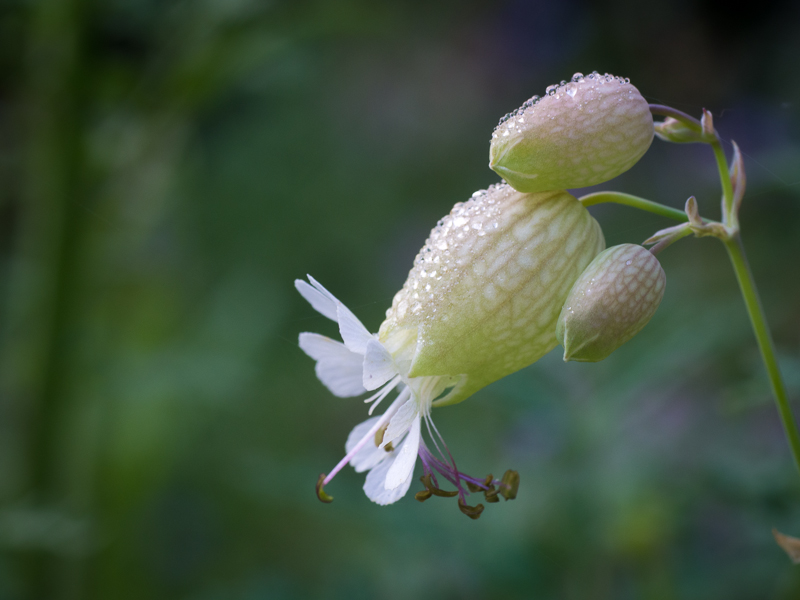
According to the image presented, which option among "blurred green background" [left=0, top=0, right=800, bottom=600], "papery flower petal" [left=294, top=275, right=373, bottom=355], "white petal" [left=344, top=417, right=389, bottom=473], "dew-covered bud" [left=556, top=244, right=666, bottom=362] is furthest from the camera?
"blurred green background" [left=0, top=0, right=800, bottom=600]

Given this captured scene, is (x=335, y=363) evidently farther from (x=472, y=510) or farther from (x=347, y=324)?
(x=472, y=510)

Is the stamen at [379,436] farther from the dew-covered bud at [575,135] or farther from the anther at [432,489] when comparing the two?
the dew-covered bud at [575,135]

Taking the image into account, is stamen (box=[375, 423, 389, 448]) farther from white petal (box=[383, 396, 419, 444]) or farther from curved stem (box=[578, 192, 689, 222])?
curved stem (box=[578, 192, 689, 222])

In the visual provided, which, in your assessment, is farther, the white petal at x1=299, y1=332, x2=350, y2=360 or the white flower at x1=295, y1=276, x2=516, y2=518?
the white petal at x1=299, y1=332, x2=350, y2=360

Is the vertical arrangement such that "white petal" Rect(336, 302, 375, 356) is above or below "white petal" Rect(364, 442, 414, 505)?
above

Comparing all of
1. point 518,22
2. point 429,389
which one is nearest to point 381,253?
point 518,22

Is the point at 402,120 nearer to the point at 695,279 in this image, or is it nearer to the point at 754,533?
the point at 695,279

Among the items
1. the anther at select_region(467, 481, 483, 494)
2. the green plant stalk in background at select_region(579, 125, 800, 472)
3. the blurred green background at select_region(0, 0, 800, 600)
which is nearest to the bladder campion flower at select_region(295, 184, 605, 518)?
the anther at select_region(467, 481, 483, 494)

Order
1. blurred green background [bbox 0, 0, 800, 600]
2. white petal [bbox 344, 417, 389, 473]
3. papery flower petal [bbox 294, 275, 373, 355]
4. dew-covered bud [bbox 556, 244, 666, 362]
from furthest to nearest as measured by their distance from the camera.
A: blurred green background [bbox 0, 0, 800, 600], white petal [bbox 344, 417, 389, 473], papery flower petal [bbox 294, 275, 373, 355], dew-covered bud [bbox 556, 244, 666, 362]
